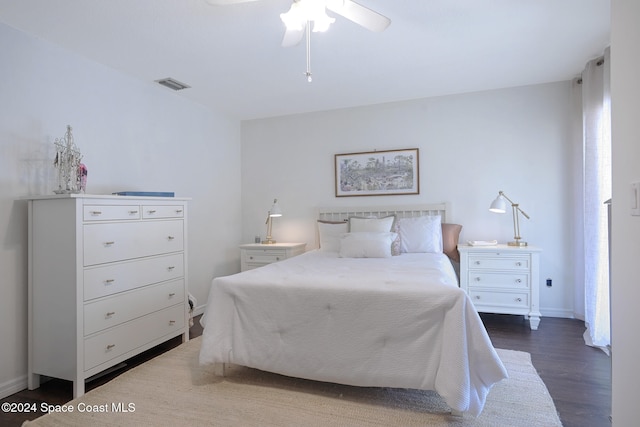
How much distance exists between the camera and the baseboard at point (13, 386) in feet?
7.33

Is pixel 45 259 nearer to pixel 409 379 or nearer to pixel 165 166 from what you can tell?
pixel 165 166

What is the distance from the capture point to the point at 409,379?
1.90 m

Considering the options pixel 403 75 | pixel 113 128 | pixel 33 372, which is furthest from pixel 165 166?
pixel 403 75

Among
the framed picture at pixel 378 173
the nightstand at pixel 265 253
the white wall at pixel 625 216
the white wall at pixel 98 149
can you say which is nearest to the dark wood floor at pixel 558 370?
the white wall at pixel 98 149

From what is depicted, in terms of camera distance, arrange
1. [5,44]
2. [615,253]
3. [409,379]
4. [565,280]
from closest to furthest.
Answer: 1. [615,253]
2. [409,379]
3. [5,44]
4. [565,280]

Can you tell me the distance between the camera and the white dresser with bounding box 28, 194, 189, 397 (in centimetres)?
223

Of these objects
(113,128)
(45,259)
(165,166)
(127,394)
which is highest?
(113,128)

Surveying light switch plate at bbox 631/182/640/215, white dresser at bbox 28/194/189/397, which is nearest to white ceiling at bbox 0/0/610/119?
white dresser at bbox 28/194/189/397

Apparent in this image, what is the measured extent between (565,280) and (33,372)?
15.4 feet

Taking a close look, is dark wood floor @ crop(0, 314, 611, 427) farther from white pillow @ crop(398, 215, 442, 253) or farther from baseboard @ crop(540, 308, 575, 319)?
white pillow @ crop(398, 215, 442, 253)

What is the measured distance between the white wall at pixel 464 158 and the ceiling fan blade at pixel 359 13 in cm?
227

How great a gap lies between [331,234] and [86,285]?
2.40m

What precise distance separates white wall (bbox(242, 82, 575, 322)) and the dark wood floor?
0.64 m

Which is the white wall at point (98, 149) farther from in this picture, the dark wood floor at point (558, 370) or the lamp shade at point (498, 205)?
the lamp shade at point (498, 205)
